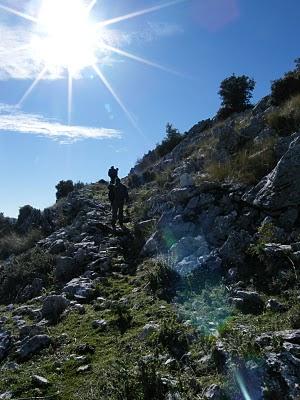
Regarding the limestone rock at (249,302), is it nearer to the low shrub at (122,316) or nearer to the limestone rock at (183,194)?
the low shrub at (122,316)

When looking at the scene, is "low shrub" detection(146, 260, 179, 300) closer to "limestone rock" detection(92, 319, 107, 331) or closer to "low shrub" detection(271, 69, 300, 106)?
"limestone rock" detection(92, 319, 107, 331)

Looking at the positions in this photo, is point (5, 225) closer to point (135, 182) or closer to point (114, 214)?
point (135, 182)

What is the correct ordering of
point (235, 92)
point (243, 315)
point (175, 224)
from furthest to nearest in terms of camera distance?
point (235, 92) → point (175, 224) → point (243, 315)

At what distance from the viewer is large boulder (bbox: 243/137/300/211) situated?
32.9 feet

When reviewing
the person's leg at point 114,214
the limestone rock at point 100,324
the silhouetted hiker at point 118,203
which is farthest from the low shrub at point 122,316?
the silhouetted hiker at point 118,203

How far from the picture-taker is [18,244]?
20484 millimetres

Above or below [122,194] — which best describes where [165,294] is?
below

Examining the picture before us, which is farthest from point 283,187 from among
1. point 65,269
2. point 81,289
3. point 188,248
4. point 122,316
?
point 65,269

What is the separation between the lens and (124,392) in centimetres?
596

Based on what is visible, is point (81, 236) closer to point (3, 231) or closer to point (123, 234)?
point (123, 234)

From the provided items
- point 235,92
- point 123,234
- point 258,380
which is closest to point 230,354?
point 258,380

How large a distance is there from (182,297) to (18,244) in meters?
13.3

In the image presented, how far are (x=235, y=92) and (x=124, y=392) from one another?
26.4 m

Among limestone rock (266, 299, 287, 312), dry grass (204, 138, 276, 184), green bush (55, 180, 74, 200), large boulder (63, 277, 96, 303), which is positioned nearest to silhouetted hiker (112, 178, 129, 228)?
dry grass (204, 138, 276, 184)
